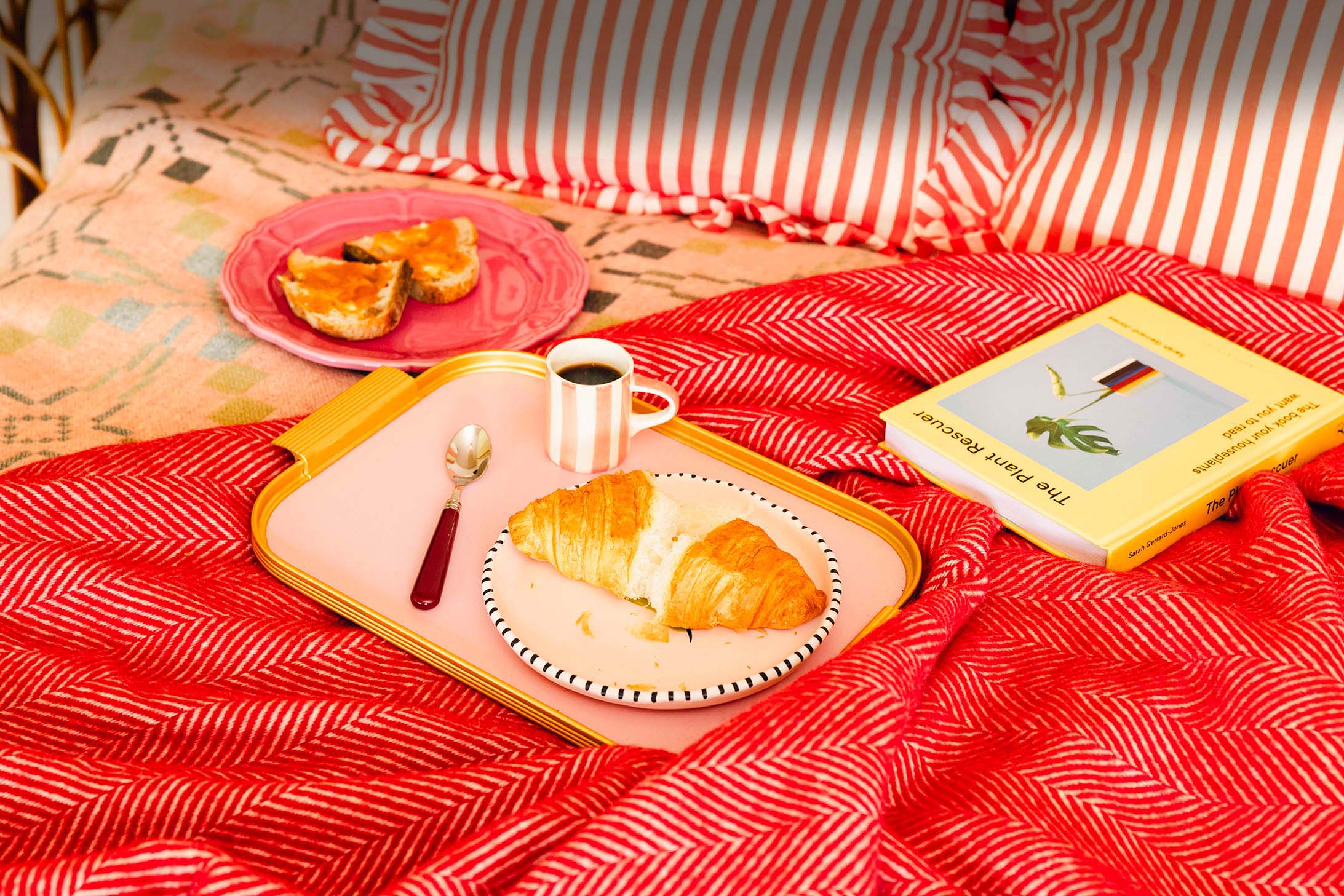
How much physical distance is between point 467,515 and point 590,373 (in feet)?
0.50

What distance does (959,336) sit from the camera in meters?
1.17

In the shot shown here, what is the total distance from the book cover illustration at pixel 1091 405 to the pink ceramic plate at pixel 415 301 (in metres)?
0.46

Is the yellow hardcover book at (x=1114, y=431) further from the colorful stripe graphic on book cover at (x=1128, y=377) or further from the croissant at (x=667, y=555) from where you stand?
the croissant at (x=667, y=555)

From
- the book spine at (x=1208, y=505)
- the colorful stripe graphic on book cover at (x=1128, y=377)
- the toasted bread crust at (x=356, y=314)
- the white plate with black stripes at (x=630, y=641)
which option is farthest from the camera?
the toasted bread crust at (x=356, y=314)

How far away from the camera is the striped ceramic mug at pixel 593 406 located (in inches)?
37.7

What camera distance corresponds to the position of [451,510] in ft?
3.07

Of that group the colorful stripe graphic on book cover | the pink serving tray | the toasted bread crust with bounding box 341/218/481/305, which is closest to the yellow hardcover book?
the colorful stripe graphic on book cover

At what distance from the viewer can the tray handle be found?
3.24ft

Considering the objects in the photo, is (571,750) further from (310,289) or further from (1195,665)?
(310,289)

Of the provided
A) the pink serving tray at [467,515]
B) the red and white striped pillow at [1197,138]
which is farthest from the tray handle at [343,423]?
the red and white striped pillow at [1197,138]

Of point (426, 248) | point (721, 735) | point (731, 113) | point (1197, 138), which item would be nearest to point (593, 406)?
point (721, 735)

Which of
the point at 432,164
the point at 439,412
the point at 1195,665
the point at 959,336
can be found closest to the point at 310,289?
the point at 439,412

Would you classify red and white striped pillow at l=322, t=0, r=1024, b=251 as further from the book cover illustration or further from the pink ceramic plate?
the book cover illustration

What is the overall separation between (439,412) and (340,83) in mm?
907
